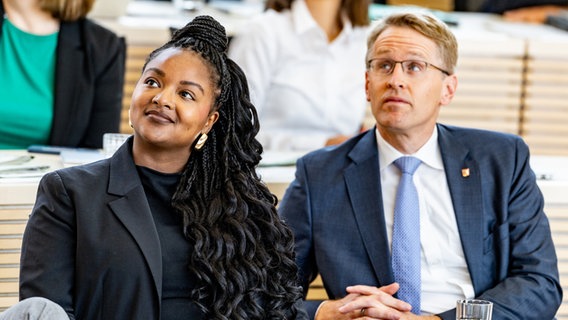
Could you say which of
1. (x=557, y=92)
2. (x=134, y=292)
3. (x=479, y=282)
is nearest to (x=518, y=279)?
(x=479, y=282)

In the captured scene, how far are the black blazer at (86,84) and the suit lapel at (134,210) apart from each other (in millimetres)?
1526

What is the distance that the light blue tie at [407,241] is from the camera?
3270 millimetres

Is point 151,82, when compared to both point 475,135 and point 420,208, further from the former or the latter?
point 475,135

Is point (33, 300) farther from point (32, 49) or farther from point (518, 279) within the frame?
point (32, 49)

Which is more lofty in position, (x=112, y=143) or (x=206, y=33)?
(x=206, y=33)

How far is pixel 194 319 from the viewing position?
278 centimetres

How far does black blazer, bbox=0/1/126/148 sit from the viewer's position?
426 cm

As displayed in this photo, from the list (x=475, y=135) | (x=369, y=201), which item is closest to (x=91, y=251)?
(x=369, y=201)

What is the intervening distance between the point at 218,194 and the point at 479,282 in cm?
81

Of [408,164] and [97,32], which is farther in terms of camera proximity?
[97,32]

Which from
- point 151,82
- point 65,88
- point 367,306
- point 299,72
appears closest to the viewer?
point 151,82

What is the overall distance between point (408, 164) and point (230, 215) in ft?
2.25

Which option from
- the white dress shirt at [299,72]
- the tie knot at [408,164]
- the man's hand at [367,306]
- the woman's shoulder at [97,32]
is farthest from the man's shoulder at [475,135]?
the woman's shoulder at [97,32]

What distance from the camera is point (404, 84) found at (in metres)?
3.33
